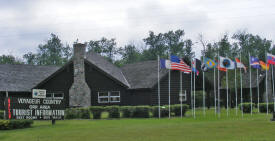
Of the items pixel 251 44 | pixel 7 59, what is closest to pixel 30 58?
pixel 7 59

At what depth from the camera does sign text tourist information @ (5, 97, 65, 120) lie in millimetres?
23312

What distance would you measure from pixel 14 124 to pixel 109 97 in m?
16.5

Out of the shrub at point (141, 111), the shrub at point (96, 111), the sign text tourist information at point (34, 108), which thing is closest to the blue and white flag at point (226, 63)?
the shrub at point (141, 111)

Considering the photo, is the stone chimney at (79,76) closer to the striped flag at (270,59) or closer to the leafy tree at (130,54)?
the striped flag at (270,59)

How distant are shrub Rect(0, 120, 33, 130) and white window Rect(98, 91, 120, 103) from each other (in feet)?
49.6

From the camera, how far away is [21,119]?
23.7m

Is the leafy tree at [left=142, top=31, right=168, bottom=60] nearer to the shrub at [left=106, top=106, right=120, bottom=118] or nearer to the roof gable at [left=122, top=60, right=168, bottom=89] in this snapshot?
the roof gable at [left=122, top=60, right=168, bottom=89]

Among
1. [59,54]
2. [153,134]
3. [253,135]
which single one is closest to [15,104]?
[153,134]

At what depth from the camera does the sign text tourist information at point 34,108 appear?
23312mm

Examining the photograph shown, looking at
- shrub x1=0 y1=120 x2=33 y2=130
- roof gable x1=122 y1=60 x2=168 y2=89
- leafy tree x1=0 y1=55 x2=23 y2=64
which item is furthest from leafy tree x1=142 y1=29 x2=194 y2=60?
shrub x1=0 y1=120 x2=33 y2=130

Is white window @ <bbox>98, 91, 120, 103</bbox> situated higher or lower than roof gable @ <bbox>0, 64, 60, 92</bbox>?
lower

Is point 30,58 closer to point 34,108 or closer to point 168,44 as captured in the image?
point 168,44

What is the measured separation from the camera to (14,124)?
2278 cm

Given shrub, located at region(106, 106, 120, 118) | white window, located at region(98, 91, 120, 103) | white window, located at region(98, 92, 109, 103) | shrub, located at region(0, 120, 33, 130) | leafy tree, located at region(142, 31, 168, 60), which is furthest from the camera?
leafy tree, located at region(142, 31, 168, 60)
